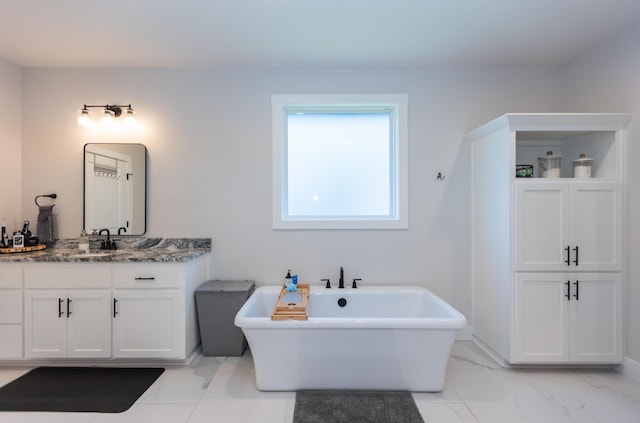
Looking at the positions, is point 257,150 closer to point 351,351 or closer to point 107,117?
point 107,117

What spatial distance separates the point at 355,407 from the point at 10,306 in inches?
107

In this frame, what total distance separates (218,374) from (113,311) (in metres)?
0.96

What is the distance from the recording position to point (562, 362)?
2.52m

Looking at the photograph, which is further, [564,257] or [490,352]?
[490,352]

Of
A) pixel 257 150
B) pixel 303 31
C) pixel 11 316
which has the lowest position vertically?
pixel 11 316

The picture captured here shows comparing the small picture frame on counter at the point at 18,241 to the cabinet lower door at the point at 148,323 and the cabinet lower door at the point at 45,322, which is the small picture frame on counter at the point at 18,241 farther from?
the cabinet lower door at the point at 148,323

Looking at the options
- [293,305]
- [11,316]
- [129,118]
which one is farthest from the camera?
[129,118]

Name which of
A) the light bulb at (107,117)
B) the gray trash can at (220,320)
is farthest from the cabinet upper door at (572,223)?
the light bulb at (107,117)

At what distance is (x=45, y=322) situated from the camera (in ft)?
8.45

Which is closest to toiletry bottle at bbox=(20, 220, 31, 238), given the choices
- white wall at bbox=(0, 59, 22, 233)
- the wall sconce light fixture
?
white wall at bbox=(0, 59, 22, 233)

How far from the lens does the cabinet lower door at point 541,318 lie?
8.26 feet

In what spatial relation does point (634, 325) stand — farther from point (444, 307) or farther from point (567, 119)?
point (567, 119)

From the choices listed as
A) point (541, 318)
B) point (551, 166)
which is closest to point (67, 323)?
point (541, 318)

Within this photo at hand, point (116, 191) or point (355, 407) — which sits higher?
point (116, 191)
